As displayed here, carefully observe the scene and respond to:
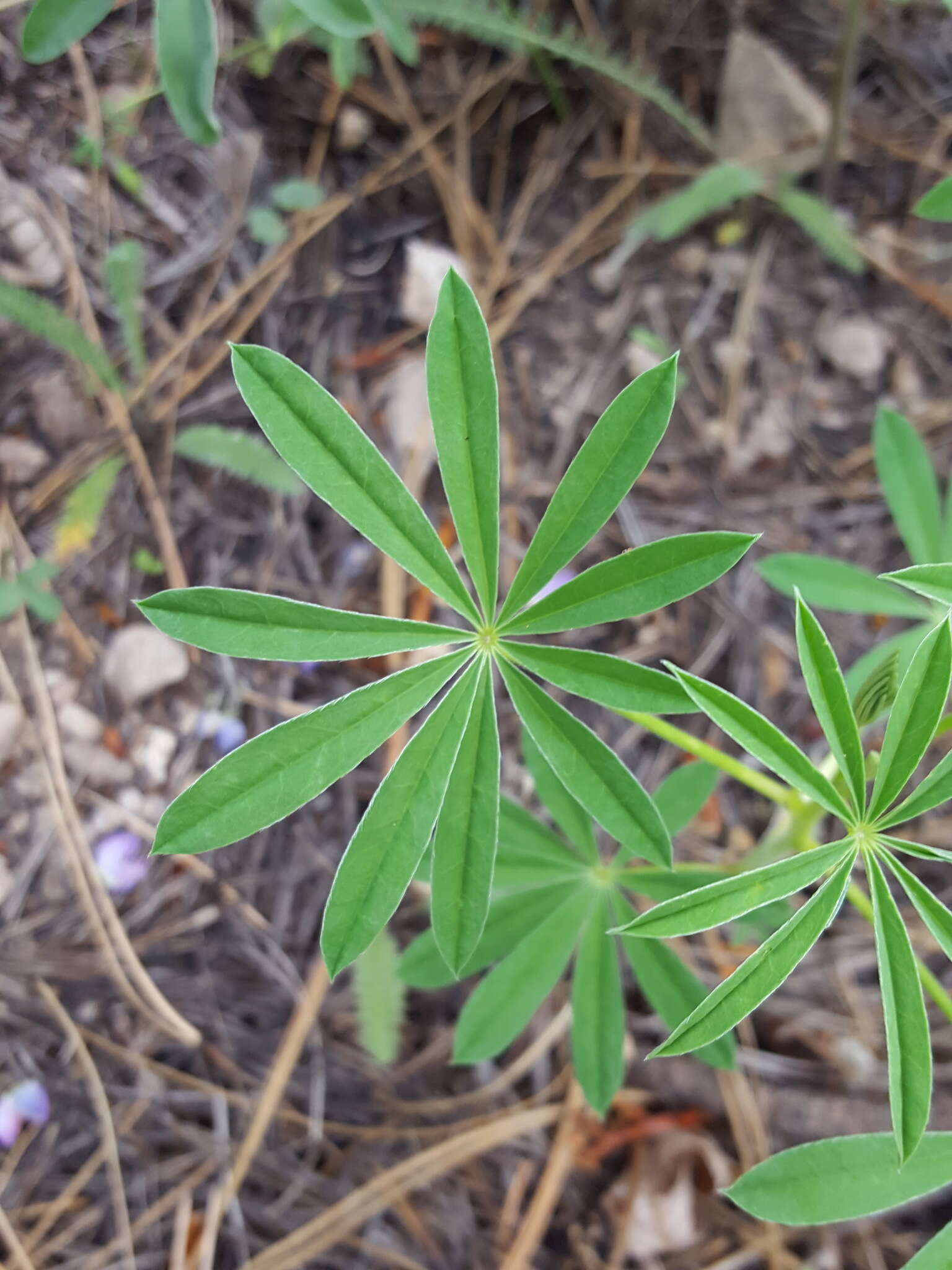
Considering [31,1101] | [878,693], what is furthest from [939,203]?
[31,1101]

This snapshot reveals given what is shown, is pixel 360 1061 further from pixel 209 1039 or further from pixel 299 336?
pixel 299 336

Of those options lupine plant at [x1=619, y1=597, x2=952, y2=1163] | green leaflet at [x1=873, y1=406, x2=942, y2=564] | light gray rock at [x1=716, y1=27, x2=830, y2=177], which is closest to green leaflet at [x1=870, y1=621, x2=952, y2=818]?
lupine plant at [x1=619, y1=597, x2=952, y2=1163]

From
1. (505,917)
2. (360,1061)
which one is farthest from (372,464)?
(360,1061)

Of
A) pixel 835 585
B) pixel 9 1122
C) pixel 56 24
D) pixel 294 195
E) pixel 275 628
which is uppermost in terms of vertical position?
pixel 294 195

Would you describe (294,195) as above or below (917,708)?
above

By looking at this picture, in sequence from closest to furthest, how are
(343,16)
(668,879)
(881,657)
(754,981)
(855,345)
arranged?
(754,981), (343,16), (668,879), (881,657), (855,345)

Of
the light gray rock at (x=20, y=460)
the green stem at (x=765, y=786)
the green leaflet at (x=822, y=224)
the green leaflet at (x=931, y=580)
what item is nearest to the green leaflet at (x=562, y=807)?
the green stem at (x=765, y=786)

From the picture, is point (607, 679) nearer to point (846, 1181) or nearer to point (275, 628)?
point (275, 628)
